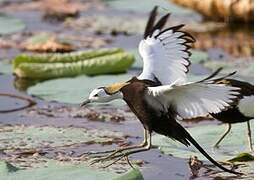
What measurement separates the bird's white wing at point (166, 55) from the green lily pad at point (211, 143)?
371mm

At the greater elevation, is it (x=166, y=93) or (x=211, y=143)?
(x=166, y=93)

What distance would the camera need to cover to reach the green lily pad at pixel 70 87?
213 inches

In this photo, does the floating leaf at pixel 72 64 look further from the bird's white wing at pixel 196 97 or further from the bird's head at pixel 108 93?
the bird's white wing at pixel 196 97

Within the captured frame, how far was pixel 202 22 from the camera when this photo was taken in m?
8.01

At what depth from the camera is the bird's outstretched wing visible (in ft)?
13.6

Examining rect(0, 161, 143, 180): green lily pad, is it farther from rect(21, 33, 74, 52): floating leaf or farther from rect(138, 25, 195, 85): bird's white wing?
rect(21, 33, 74, 52): floating leaf

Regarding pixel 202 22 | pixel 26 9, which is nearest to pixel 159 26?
pixel 202 22

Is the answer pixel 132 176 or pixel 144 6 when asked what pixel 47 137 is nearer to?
pixel 132 176

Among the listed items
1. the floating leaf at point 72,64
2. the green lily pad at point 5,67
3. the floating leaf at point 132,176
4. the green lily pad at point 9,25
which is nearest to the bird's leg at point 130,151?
the floating leaf at point 132,176

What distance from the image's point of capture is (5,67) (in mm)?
6273

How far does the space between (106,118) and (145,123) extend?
120 cm

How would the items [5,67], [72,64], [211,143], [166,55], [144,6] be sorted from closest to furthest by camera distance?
[166,55], [211,143], [72,64], [5,67], [144,6]

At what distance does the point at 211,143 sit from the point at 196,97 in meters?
0.85

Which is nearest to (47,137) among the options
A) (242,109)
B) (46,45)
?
(242,109)
